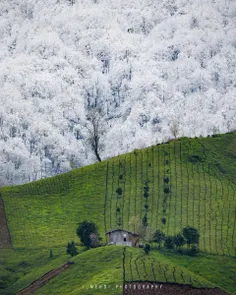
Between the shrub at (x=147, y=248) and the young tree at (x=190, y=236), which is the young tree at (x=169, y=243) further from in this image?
the shrub at (x=147, y=248)

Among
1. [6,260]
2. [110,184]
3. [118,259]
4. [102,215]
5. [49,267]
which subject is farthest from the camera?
[110,184]

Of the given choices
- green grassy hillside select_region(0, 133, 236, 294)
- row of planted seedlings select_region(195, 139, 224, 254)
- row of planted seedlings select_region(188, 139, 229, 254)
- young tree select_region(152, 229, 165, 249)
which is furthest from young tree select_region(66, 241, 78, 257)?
row of planted seedlings select_region(195, 139, 224, 254)

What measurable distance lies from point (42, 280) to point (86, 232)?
18.1 meters

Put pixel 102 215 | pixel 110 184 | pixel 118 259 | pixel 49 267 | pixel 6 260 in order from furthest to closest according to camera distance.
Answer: pixel 110 184 < pixel 102 215 < pixel 6 260 < pixel 49 267 < pixel 118 259

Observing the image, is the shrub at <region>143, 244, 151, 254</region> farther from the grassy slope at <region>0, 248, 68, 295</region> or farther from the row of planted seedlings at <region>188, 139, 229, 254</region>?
the grassy slope at <region>0, 248, 68, 295</region>

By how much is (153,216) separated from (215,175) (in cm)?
2464

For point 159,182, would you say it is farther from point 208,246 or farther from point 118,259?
point 118,259

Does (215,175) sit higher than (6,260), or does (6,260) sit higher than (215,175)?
(215,175)

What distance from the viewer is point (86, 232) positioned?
527 feet

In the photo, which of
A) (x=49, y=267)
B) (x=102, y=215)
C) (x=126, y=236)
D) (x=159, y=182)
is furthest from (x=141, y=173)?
(x=49, y=267)

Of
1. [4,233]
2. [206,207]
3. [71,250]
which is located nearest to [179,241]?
[71,250]

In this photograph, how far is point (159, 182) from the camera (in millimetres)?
186125

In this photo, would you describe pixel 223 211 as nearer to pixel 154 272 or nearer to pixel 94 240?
pixel 94 240

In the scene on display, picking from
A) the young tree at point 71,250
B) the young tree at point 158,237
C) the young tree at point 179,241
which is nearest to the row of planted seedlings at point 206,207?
the young tree at point 179,241
